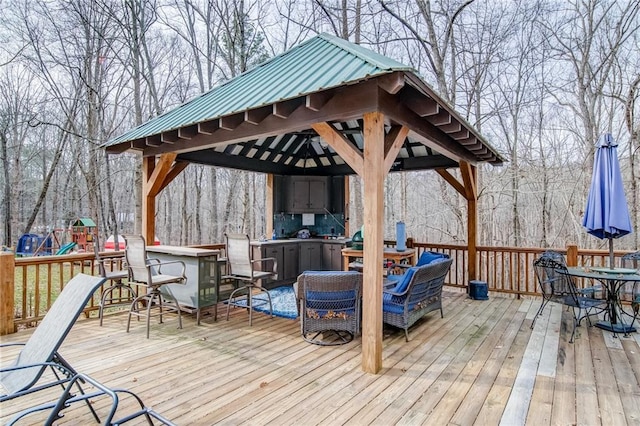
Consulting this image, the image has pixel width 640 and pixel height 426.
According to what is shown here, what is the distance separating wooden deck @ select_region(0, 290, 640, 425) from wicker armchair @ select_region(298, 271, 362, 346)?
0.79 ft

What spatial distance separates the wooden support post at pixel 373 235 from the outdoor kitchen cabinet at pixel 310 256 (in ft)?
14.2

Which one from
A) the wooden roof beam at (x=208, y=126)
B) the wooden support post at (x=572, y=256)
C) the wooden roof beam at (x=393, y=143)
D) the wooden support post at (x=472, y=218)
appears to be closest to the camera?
the wooden roof beam at (x=393, y=143)

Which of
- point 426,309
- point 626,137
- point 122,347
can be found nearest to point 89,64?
point 122,347

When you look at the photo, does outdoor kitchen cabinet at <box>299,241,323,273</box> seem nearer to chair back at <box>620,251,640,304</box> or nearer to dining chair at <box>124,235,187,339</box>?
dining chair at <box>124,235,187,339</box>

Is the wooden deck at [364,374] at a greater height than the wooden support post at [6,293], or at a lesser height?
lesser

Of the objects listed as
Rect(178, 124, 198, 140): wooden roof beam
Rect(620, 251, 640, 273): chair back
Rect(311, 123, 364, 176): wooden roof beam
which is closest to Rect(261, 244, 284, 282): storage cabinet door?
Rect(178, 124, 198, 140): wooden roof beam

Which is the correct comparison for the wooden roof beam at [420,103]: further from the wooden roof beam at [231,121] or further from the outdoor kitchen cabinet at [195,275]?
the outdoor kitchen cabinet at [195,275]

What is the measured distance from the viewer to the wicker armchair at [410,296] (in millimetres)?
4093

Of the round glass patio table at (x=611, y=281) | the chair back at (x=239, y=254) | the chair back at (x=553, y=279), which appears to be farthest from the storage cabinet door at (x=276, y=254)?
the round glass patio table at (x=611, y=281)

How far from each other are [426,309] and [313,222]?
14.3ft

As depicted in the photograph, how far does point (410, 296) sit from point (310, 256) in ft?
12.5

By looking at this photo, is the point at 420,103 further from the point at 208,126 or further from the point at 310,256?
the point at 310,256

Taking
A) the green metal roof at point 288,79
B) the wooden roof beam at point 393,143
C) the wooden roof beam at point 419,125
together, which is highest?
the green metal roof at point 288,79

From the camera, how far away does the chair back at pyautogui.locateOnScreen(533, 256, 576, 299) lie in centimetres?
440
